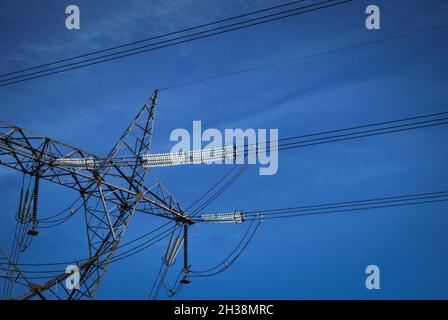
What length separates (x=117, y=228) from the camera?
110ft
